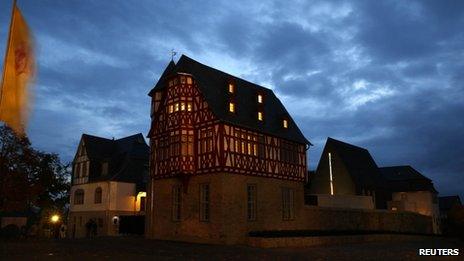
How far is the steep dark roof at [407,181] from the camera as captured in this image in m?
59.4

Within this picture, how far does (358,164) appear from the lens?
165 feet

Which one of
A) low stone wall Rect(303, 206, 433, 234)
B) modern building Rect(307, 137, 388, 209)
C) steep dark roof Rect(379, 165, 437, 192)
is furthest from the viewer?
steep dark roof Rect(379, 165, 437, 192)

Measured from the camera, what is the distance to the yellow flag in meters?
11.8

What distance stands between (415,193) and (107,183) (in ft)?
135

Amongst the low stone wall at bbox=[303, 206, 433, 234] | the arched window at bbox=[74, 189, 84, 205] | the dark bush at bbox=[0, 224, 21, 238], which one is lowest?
the dark bush at bbox=[0, 224, 21, 238]

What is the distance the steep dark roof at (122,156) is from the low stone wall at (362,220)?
1799 cm

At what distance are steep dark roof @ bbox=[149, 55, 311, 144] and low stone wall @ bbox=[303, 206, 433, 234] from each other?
234 inches

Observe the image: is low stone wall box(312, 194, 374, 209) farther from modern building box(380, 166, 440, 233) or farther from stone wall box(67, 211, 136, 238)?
stone wall box(67, 211, 136, 238)

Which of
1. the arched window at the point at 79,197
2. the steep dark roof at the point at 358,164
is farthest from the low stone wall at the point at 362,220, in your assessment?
the arched window at the point at 79,197

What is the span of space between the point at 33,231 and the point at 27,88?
34.8 m

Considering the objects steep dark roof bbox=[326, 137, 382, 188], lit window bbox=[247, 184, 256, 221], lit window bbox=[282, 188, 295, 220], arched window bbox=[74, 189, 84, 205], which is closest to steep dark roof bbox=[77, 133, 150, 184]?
arched window bbox=[74, 189, 84, 205]

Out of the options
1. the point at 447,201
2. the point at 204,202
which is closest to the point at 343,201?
the point at 204,202

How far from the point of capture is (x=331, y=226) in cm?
3475

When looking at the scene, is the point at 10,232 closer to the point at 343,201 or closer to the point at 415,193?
the point at 343,201
